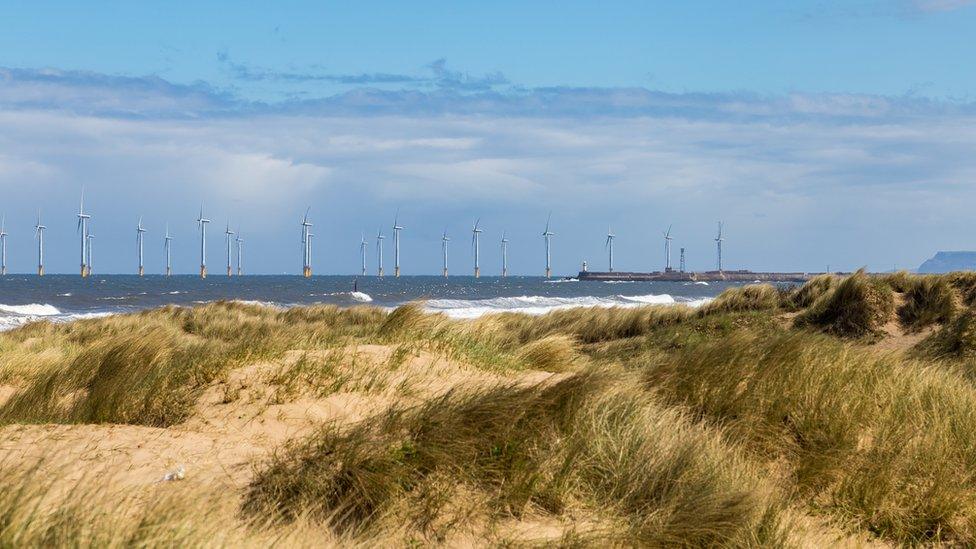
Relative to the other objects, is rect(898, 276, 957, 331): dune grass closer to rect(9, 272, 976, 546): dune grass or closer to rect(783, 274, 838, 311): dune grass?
rect(783, 274, 838, 311): dune grass

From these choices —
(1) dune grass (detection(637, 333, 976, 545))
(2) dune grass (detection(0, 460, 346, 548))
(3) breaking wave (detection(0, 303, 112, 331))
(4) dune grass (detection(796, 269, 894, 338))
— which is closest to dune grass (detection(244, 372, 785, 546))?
(2) dune grass (detection(0, 460, 346, 548))

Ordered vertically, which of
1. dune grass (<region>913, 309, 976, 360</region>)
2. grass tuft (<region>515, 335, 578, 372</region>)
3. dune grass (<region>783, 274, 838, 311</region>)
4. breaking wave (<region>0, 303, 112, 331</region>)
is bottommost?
breaking wave (<region>0, 303, 112, 331</region>)

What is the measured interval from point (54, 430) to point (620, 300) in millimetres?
59054

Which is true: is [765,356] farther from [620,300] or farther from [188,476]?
[620,300]

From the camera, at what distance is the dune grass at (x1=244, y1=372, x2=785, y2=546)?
5895 millimetres

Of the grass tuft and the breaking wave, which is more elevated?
the grass tuft

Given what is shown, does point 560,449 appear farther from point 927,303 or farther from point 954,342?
point 927,303

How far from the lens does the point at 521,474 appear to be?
252 inches

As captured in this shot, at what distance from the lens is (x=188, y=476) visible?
6.14 m

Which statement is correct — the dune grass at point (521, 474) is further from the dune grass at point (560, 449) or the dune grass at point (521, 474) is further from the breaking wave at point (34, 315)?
the breaking wave at point (34, 315)

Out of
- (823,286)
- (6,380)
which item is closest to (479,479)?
(6,380)

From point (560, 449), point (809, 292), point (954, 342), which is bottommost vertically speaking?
point (954, 342)

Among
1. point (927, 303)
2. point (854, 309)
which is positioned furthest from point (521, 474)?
point (927, 303)

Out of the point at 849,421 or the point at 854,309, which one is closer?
the point at 849,421
